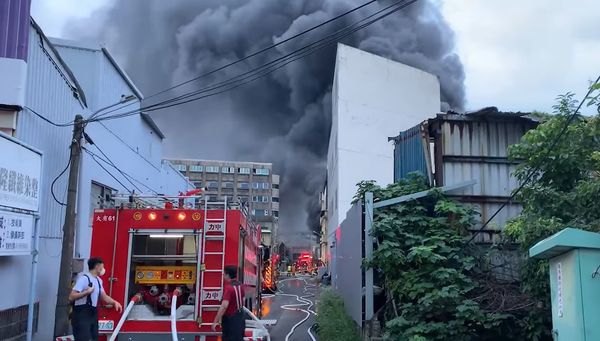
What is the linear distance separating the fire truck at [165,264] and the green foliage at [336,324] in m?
1.74

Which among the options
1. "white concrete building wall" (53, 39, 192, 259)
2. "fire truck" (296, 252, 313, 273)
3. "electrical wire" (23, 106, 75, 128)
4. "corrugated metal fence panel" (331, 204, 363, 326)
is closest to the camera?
"corrugated metal fence panel" (331, 204, 363, 326)

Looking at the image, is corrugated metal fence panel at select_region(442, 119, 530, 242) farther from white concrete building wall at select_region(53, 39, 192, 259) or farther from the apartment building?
the apartment building

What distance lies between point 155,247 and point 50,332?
6.75 meters

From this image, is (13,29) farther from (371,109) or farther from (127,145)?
(371,109)

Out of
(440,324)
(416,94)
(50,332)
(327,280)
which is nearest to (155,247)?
(440,324)

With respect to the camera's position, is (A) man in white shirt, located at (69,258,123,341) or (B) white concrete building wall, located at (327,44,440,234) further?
(B) white concrete building wall, located at (327,44,440,234)

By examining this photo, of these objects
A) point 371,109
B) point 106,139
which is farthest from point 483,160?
point 371,109

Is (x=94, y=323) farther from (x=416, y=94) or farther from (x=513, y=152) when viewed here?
(x=416, y=94)

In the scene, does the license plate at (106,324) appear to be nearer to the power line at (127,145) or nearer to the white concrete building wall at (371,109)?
the power line at (127,145)

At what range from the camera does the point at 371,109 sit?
110 ft

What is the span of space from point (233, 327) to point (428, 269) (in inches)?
125

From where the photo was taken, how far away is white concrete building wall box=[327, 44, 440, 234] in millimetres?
33062

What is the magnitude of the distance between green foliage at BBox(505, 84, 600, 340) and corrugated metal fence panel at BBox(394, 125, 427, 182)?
317 centimetres

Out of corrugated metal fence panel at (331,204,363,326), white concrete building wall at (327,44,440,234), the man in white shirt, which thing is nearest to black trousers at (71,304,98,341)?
the man in white shirt
